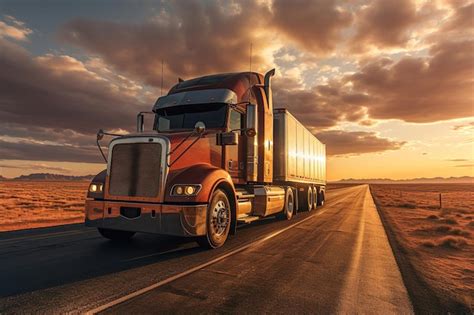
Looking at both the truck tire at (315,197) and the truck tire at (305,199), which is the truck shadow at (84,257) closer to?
the truck tire at (305,199)

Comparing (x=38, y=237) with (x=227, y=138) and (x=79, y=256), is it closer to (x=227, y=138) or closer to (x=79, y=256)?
(x=79, y=256)

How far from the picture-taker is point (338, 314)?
364 centimetres

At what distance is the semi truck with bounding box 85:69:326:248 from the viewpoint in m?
6.19

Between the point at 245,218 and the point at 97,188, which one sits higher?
the point at 97,188

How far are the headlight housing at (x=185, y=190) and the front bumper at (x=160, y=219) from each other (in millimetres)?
239

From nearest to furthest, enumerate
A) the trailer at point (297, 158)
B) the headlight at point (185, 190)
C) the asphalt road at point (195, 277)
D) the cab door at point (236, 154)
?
the asphalt road at point (195, 277), the headlight at point (185, 190), the cab door at point (236, 154), the trailer at point (297, 158)

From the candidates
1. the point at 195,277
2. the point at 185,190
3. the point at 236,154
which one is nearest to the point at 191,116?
the point at 236,154

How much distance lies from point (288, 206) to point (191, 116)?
6.64 metres

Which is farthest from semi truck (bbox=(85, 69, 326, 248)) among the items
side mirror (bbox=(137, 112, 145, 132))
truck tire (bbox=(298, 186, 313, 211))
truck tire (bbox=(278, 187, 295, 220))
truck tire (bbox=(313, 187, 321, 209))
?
truck tire (bbox=(313, 187, 321, 209))

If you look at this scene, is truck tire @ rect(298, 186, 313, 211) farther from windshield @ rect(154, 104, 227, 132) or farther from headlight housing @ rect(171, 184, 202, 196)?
headlight housing @ rect(171, 184, 202, 196)

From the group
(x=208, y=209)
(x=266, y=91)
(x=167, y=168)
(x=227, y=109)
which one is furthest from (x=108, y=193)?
(x=266, y=91)

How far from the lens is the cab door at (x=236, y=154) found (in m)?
8.14

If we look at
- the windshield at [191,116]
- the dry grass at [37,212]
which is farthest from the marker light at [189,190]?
the dry grass at [37,212]

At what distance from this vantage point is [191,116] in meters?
8.18
